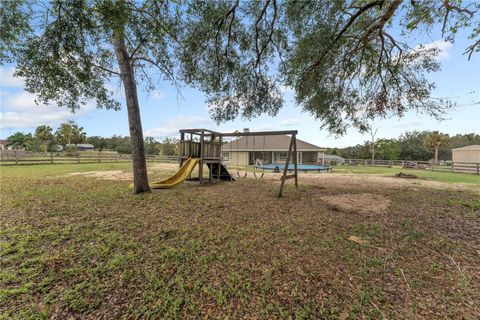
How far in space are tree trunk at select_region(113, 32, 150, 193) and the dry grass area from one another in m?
1.61

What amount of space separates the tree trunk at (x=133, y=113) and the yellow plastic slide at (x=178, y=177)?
2.85ft

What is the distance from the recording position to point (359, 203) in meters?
5.58

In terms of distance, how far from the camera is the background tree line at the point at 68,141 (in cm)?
4009

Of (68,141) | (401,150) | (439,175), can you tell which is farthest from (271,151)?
(68,141)

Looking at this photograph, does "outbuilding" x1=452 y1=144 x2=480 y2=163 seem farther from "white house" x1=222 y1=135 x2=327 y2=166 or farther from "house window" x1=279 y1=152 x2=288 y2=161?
"house window" x1=279 y1=152 x2=288 y2=161

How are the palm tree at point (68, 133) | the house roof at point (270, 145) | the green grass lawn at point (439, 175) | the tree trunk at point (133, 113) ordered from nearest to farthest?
the tree trunk at point (133, 113) → the green grass lawn at point (439, 175) → the house roof at point (270, 145) → the palm tree at point (68, 133)

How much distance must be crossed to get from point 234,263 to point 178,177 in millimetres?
5922

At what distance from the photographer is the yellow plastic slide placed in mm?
7137

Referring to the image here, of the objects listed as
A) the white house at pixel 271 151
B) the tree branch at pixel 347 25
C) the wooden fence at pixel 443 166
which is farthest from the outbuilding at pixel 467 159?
the tree branch at pixel 347 25

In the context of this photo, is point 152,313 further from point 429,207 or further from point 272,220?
point 429,207

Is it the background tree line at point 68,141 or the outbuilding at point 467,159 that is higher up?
the background tree line at point 68,141

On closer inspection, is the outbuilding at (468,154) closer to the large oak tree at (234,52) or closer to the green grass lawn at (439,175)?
the green grass lawn at (439,175)

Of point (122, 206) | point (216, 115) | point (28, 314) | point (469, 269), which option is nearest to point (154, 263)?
point (28, 314)

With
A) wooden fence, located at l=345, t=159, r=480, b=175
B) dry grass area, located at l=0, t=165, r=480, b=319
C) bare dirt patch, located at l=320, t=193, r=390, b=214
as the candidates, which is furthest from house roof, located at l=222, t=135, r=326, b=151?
dry grass area, located at l=0, t=165, r=480, b=319
